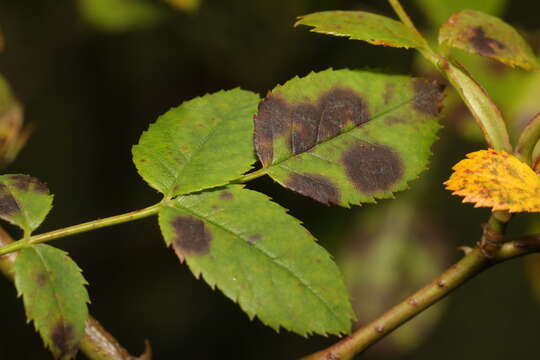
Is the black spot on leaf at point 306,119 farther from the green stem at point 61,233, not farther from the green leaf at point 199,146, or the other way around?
the green stem at point 61,233

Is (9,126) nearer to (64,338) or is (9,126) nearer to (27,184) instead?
(27,184)

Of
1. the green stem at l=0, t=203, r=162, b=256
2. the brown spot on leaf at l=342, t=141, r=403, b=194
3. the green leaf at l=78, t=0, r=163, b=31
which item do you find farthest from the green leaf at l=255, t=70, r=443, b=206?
the green leaf at l=78, t=0, r=163, b=31

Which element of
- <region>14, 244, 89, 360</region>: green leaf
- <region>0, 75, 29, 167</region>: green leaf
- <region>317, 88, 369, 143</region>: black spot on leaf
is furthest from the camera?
<region>0, 75, 29, 167</region>: green leaf

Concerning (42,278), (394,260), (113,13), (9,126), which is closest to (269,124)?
(42,278)

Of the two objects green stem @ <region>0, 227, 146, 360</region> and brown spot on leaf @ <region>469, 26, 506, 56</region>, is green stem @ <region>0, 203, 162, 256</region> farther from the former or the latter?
brown spot on leaf @ <region>469, 26, 506, 56</region>

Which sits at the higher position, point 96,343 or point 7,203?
point 7,203

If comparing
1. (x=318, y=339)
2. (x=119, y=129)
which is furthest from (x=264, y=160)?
(x=318, y=339)

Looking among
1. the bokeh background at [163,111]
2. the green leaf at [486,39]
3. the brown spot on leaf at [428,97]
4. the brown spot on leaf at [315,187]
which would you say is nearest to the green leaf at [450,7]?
the bokeh background at [163,111]
